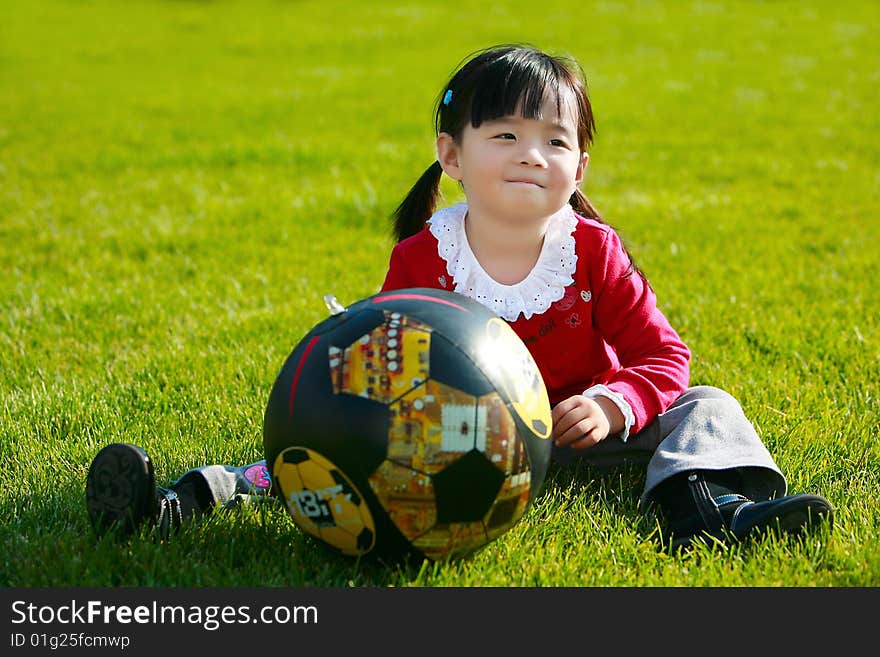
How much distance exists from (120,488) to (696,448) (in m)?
1.82

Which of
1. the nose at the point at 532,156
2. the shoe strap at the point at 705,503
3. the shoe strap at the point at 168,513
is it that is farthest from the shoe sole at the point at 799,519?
the shoe strap at the point at 168,513

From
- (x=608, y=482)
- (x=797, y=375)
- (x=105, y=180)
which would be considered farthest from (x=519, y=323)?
A: (x=105, y=180)

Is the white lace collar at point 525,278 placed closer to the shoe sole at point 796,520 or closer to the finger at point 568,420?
the finger at point 568,420

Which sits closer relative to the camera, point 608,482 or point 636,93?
point 608,482

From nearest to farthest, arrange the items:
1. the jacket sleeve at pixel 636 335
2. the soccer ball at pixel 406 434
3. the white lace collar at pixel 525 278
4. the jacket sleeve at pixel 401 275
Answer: the soccer ball at pixel 406 434
the jacket sleeve at pixel 636 335
the white lace collar at pixel 525 278
the jacket sleeve at pixel 401 275

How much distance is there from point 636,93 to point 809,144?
3230 mm

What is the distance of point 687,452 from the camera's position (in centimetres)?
341

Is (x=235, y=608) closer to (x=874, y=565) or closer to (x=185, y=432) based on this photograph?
(x=185, y=432)

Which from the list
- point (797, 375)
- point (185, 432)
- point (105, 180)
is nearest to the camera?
point (185, 432)

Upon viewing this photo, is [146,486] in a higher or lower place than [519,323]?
lower

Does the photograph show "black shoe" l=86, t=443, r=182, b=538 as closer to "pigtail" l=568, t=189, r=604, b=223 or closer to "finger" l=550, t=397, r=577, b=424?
"finger" l=550, t=397, r=577, b=424

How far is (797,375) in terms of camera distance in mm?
4648

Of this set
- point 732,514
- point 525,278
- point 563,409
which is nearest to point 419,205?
point 525,278

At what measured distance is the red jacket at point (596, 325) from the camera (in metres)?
3.58
